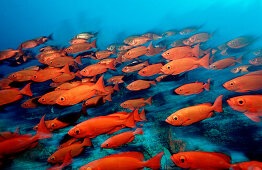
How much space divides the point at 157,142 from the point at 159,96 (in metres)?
3.04

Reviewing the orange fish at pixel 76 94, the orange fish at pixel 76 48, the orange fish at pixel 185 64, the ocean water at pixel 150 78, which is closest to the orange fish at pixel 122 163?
the orange fish at pixel 76 94

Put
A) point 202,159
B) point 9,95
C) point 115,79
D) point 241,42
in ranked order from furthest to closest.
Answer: point 241,42 → point 115,79 → point 9,95 → point 202,159

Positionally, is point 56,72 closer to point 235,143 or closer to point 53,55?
point 53,55

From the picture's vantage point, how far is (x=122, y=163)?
8.57 feet

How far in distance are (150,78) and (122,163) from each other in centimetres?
741

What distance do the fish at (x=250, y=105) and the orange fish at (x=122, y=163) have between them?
2.03 meters

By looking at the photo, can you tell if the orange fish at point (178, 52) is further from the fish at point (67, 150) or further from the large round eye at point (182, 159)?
the fish at point (67, 150)

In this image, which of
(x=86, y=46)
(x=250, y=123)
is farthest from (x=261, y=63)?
(x=86, y=46)

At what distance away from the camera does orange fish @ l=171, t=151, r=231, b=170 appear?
2691mm

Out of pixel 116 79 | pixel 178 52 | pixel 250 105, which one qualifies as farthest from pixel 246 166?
pixel 116 79

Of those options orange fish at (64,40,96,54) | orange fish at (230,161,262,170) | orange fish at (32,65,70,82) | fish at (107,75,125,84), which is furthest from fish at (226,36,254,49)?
orange fish at (32,65,70,82)

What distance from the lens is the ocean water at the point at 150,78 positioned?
6262mm

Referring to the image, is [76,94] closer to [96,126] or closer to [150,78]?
[96,126]

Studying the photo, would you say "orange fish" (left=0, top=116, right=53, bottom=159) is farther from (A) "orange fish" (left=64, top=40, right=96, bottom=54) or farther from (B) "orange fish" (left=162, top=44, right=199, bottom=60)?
(B) "orange fish" (left=162, top=44, right=199, bottom=60)
